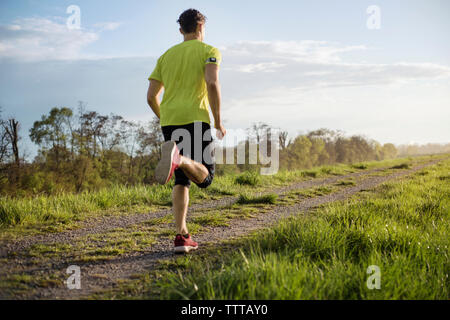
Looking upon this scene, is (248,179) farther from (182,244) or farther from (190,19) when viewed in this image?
(190,19)

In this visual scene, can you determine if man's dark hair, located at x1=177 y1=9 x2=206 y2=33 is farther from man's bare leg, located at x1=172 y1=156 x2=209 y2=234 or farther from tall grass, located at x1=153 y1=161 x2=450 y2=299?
tall grass, located at x1=153 y1=161 x2=450 y2=299

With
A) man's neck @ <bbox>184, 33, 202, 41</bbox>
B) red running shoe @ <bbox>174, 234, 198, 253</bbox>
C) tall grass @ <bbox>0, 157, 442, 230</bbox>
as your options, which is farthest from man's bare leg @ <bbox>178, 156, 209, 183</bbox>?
tall grass @ <bbox>0, 157, 442, 230</bbox>

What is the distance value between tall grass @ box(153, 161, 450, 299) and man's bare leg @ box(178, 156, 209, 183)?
2.48 ft

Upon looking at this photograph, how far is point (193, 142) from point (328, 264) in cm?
163

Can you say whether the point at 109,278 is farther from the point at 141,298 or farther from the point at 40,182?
the point at 40,182

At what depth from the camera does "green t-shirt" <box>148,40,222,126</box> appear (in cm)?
287

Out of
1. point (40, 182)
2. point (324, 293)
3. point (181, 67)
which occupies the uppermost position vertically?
point (181, 67)

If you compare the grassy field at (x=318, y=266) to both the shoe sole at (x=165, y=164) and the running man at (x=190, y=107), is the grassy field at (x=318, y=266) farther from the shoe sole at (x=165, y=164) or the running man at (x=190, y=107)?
the shoe sole at (x=165, y=164)

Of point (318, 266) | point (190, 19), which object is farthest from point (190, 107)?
point (318, 266)

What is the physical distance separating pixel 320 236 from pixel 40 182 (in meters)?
23.0

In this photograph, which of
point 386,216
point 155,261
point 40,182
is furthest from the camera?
point 40,182

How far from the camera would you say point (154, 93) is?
3.23 m

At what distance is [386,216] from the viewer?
3.75m
